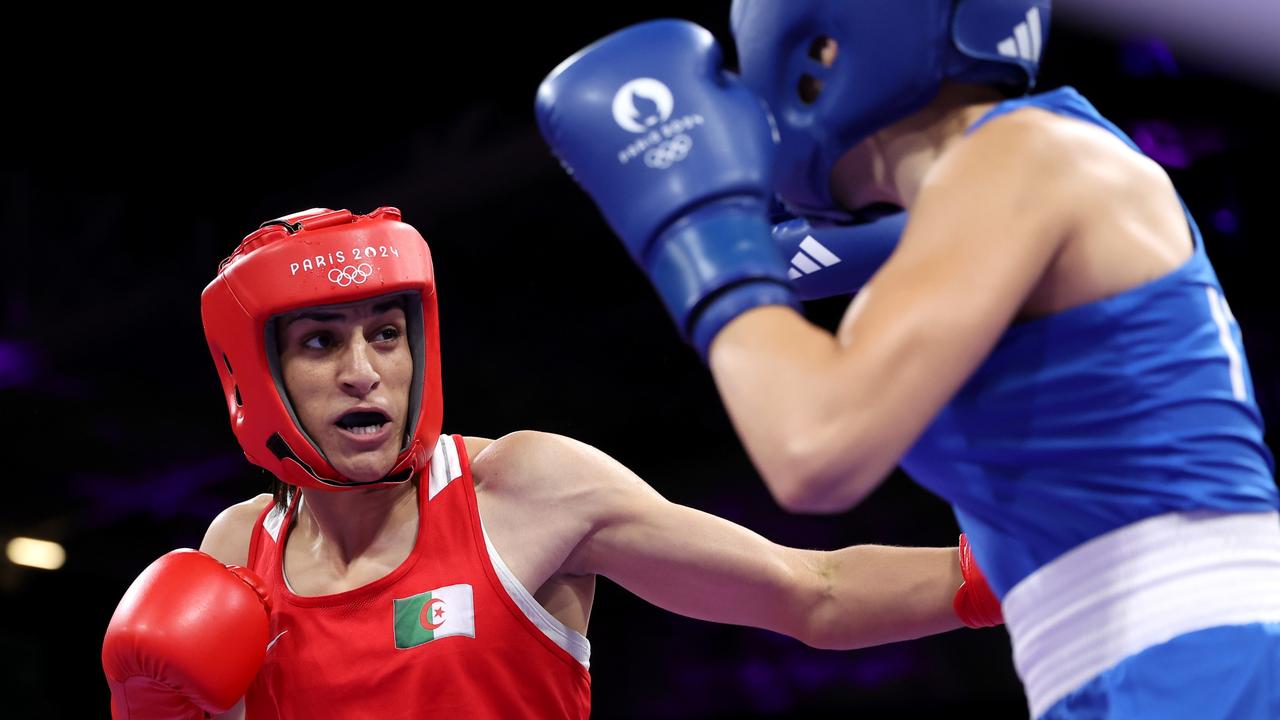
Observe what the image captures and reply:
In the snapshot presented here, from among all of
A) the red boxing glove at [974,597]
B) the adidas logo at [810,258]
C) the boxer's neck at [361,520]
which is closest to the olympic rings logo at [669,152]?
the adidas logo at [810,258]

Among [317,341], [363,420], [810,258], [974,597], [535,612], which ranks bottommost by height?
[974,597]

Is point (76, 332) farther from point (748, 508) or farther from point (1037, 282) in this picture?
point (1037, 282)

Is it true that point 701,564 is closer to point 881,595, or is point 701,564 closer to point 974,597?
point 881,595

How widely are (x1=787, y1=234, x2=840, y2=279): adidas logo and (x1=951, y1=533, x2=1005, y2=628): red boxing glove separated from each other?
0.51m

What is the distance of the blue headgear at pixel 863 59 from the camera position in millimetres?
1259

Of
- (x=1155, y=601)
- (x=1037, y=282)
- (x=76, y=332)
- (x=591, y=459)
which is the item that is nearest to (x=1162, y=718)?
(x=1155, y=601)

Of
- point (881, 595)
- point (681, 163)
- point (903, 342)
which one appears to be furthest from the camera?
point (881, 595)

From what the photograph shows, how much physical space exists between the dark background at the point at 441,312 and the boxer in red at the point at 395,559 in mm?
2711

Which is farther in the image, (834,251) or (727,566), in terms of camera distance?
(727,566)

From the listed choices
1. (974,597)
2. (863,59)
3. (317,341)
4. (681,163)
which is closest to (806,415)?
(681,163)

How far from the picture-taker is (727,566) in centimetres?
211

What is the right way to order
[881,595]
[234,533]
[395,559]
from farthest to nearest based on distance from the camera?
1. [234,533]
2. [395,559]
3. [881,595]

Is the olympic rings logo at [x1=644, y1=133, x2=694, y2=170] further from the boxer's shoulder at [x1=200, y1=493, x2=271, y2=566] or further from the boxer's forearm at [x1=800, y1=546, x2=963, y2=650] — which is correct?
the boxer's shoulder at [x1=200, y1=493, x2=271, y2=566]

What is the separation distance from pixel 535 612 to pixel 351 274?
676 millimetres
